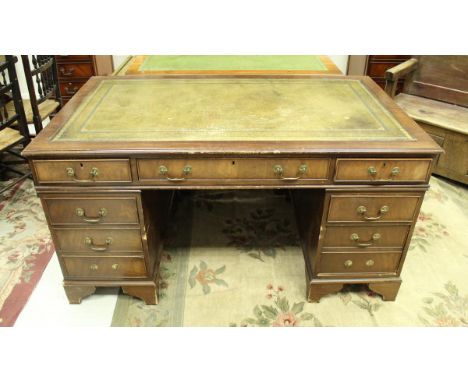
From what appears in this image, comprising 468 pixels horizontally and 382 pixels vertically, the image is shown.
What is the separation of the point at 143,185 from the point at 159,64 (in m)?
1.54

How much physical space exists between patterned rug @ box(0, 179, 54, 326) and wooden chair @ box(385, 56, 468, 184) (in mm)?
2507

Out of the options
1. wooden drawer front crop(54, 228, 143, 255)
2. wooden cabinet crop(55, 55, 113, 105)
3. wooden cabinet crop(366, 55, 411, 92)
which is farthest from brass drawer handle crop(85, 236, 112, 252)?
wooden cabinet crop(366, 55, 411, 92)

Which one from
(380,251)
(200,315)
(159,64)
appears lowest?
(200,315)

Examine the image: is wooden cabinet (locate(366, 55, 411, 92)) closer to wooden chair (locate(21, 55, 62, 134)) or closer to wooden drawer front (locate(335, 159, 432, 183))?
wooden drawer front (locate(335, 159, 432, 183))

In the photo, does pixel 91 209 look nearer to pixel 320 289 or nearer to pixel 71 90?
pixel 320 289

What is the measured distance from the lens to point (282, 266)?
2229mm

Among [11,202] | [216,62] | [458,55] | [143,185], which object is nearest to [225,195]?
[216,62]

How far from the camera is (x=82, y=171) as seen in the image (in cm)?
160

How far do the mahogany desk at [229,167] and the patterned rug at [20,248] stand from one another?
311 mm

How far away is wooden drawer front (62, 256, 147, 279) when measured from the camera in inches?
72.7

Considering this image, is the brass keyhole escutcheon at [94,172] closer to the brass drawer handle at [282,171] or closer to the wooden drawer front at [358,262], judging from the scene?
the brass drawer handle at [282,171]

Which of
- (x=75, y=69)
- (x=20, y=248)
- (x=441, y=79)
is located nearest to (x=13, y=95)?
(x=20, y=248)

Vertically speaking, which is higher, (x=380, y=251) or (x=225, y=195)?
(x=380, y=251)

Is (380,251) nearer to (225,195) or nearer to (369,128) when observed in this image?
(369,128)
